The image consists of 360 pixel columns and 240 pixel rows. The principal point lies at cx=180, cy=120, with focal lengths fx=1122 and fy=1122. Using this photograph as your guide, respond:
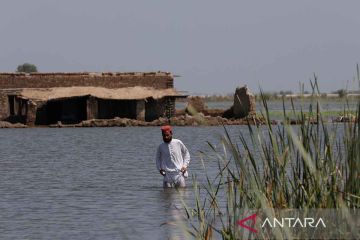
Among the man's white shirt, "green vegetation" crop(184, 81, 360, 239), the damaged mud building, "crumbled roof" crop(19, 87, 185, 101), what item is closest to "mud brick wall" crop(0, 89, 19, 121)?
the damaged mud building

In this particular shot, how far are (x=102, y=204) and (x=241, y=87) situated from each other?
127 feet

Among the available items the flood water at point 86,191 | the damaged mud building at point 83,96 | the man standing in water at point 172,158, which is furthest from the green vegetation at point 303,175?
the damaged mud building at point 83,96

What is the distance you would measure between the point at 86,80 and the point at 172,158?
4205 cm

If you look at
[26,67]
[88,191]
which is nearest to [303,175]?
[88,191]

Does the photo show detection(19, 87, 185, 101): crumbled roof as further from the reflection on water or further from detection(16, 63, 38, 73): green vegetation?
detection(16, 63, 38, 73): green vegetation

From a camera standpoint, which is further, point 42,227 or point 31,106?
point 31,106

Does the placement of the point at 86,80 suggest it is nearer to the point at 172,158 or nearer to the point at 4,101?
the point at 4,101

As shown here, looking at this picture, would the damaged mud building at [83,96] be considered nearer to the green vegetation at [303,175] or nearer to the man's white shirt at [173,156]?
the man's white shirt at [173,156]

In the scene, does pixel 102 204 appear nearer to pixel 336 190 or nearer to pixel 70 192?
pixel 70 192

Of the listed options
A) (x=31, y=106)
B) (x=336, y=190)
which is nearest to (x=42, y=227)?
(x=336, y=190)

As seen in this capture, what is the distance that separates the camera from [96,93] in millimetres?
56344

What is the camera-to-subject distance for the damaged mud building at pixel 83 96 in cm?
5616

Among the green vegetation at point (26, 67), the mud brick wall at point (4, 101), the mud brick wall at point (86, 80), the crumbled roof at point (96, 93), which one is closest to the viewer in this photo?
the crumbled roof at point (96, 93)

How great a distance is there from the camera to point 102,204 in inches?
771
